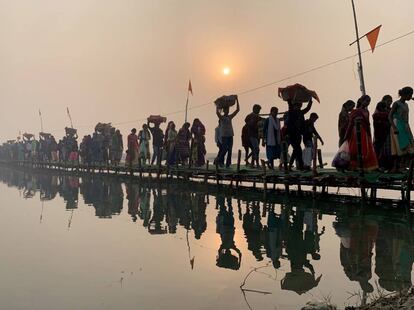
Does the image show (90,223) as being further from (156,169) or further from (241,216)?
(156,169)

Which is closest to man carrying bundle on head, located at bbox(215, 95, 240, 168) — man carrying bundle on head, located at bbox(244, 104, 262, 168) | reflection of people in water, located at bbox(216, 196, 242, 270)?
man carrying bundle on head, located at bbox(244, 104, 262, 168)

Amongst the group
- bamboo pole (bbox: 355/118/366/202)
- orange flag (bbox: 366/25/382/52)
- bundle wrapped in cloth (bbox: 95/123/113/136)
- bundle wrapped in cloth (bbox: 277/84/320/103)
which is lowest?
bamboo pole (bbox: 355/118/366/202)

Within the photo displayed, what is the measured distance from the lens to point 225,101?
45.6 feet

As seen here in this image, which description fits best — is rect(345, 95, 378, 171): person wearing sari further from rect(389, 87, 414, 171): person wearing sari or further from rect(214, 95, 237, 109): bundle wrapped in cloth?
rect(214, 95, 237, 109): bundle wrapped in cloth

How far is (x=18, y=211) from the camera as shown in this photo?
11336 mm

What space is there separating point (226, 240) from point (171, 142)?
12.0 meters

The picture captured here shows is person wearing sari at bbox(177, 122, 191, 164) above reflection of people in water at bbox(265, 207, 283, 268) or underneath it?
above

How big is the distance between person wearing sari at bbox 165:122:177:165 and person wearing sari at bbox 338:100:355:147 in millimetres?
9202

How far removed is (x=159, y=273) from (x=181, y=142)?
1301 cm

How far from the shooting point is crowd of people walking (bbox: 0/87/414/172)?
881cm

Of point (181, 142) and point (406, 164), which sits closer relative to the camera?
point (406, 164)

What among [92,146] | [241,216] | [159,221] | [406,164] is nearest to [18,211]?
[159,221]

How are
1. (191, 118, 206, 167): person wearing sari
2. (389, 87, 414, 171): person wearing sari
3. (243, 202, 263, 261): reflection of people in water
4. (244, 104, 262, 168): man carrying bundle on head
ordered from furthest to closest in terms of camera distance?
(191, 118, 206, 167): person wearing sari < (244, 104, 262, 168): man carrying bundle on head < (389, 87, 414, 171): person wearing sari < (243, 202, 263, 261): reflection of people in water

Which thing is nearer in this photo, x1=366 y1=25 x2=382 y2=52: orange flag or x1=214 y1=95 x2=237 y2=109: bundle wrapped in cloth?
x1=366 y1=25 x2=382 y2=52: orange flag
